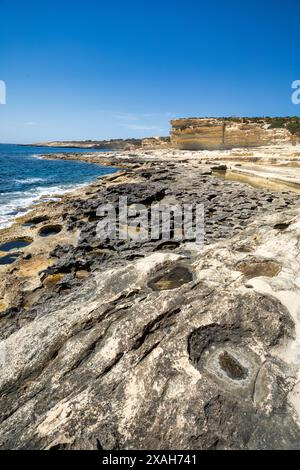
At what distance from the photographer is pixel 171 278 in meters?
7.21

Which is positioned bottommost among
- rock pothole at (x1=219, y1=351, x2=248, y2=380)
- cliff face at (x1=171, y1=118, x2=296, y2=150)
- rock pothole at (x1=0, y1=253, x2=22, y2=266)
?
rock pothole at (x1=0, y1=253, x2=22, y2=266)

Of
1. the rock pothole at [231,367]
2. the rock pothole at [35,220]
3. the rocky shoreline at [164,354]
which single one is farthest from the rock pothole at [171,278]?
the rock pothole at [35,220]

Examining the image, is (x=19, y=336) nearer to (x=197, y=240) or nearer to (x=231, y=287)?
(x=231, y=287)

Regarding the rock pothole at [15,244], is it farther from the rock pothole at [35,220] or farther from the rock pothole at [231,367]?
the rock pothole at [231,367]

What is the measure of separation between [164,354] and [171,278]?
114 inches

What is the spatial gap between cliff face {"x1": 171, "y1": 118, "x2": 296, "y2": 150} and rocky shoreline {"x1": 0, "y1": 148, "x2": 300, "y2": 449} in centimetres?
5299

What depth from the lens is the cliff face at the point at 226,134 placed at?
177ft

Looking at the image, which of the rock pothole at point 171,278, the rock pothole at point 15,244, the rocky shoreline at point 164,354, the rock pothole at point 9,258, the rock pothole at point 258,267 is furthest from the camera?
the rock pothole at point 15,244

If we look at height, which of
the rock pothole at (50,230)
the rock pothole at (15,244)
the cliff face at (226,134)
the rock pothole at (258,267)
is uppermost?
the cliff face at (226,134)

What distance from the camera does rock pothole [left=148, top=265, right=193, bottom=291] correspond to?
6.85 meters

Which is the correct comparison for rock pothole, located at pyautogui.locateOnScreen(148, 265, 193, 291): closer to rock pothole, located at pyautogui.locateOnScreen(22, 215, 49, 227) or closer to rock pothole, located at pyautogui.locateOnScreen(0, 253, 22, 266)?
rock pothole, located at pyautogui.locateOnScreen(0, 253, 22, 266)

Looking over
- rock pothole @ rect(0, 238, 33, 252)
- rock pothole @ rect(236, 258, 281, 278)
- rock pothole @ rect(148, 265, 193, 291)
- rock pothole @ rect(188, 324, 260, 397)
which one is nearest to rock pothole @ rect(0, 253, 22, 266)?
rock pothole @ rect(0, 238, 33, 252)

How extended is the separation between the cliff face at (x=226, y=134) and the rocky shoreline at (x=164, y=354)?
52988 mm

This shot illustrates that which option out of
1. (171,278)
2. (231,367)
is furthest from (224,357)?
(171,278)
